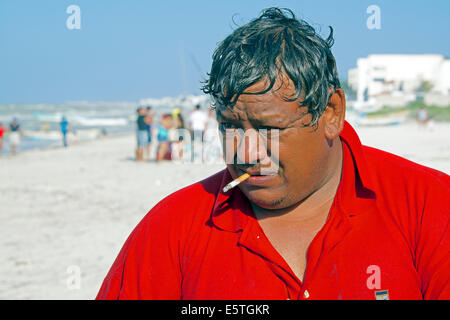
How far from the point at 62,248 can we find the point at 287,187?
5.13 metres

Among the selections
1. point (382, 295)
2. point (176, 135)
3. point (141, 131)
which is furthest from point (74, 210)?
point (382, 295)

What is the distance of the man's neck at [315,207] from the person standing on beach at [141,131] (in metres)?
11.6

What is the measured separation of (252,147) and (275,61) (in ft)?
0.83

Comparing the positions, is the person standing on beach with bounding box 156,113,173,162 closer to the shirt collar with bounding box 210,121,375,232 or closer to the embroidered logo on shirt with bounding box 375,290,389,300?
the shirt collar with bounding box 210,121,375,232

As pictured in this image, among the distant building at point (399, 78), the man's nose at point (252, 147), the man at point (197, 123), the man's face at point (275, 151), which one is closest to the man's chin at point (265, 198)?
the man's face at point (275, 151)

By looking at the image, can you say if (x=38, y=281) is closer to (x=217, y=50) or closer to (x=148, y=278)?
(x=148, y=278)

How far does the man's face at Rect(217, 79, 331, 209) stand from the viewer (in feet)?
4.65

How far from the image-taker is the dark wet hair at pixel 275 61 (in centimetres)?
139

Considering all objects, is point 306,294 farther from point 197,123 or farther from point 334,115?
point 197,123

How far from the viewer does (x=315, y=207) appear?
5.30ft

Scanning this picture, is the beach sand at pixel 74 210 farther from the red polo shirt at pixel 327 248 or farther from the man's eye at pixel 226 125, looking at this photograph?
the man's eye at pixel 226 125

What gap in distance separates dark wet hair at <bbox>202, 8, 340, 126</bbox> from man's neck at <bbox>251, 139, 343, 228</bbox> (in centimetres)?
24

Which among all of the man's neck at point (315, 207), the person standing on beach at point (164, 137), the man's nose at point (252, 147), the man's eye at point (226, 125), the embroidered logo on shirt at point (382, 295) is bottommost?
the person standing on beach at point (164, 137)

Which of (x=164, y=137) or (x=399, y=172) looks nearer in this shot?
(x=399, y=172)
